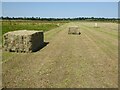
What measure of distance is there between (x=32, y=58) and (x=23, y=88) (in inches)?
213

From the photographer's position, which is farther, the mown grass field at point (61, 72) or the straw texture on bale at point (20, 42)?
the straw texture on bale at point (20, 42)

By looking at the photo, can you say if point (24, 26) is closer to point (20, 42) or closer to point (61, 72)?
point (20, 42)

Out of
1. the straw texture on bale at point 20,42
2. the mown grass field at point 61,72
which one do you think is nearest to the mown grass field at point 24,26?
the straw texture on bale at point 20,42

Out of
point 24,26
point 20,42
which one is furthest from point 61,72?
point 24,26

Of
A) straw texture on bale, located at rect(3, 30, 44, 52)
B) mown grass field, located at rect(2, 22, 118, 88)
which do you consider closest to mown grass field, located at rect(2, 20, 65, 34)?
straw texture on bale, located at rect(3, 30, 44, 52)

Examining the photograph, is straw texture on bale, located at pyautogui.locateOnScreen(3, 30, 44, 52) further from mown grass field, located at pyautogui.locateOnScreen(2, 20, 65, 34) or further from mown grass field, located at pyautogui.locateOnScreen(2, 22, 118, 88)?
mown grass field, located at pyautogui.locateOnScreen(2, 20, 65, 34)

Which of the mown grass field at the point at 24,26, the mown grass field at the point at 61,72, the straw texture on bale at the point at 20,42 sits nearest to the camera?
the mown grass field at the point at 61,72

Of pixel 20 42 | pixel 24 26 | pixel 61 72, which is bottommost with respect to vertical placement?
pixel 61 72

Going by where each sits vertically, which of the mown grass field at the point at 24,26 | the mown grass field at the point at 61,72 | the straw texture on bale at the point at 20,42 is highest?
the mown grass field at the point at 24,26

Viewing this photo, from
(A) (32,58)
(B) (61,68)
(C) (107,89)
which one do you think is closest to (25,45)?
(A) (32,58)

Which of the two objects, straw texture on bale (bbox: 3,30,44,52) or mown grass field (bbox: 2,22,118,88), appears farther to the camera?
straw texture on bale (bbox: 3,30,44,52)

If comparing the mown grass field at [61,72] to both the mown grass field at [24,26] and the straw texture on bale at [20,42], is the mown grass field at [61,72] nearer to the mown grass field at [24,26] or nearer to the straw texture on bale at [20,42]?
the straw texture on bale at [20,42]

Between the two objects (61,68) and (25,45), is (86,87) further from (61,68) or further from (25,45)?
(25,45)

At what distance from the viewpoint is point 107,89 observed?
785 centimetres
